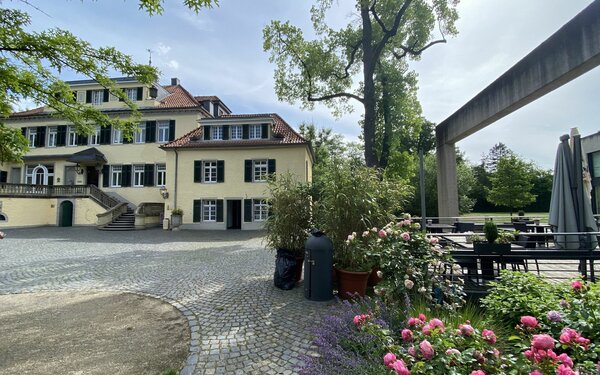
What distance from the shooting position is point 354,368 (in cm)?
211

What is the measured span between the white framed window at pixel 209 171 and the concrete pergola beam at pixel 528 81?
15.1 metres

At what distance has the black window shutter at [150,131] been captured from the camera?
890 inches

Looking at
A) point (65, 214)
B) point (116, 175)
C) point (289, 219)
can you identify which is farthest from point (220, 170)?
point (289, 219)

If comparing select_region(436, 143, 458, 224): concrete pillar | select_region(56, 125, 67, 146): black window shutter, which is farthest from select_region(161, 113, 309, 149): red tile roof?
select_region(56, 125, 67, 146): black window shutter

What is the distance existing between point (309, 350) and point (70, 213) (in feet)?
83.1

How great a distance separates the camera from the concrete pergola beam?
19.2 ft

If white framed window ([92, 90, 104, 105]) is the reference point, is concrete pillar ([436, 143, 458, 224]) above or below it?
below

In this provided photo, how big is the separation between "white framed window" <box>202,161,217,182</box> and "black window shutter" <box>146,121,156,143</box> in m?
5.89

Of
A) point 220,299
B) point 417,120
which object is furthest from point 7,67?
point 417,120

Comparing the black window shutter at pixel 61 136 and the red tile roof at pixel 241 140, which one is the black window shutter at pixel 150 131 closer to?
the red tile roof at pixel 241 140

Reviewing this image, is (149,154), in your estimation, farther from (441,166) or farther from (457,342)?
(457,342)

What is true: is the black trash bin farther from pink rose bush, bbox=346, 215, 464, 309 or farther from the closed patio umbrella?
the closed patio umbrella

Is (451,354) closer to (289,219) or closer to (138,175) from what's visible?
(289,219)

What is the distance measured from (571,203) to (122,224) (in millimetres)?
22487
